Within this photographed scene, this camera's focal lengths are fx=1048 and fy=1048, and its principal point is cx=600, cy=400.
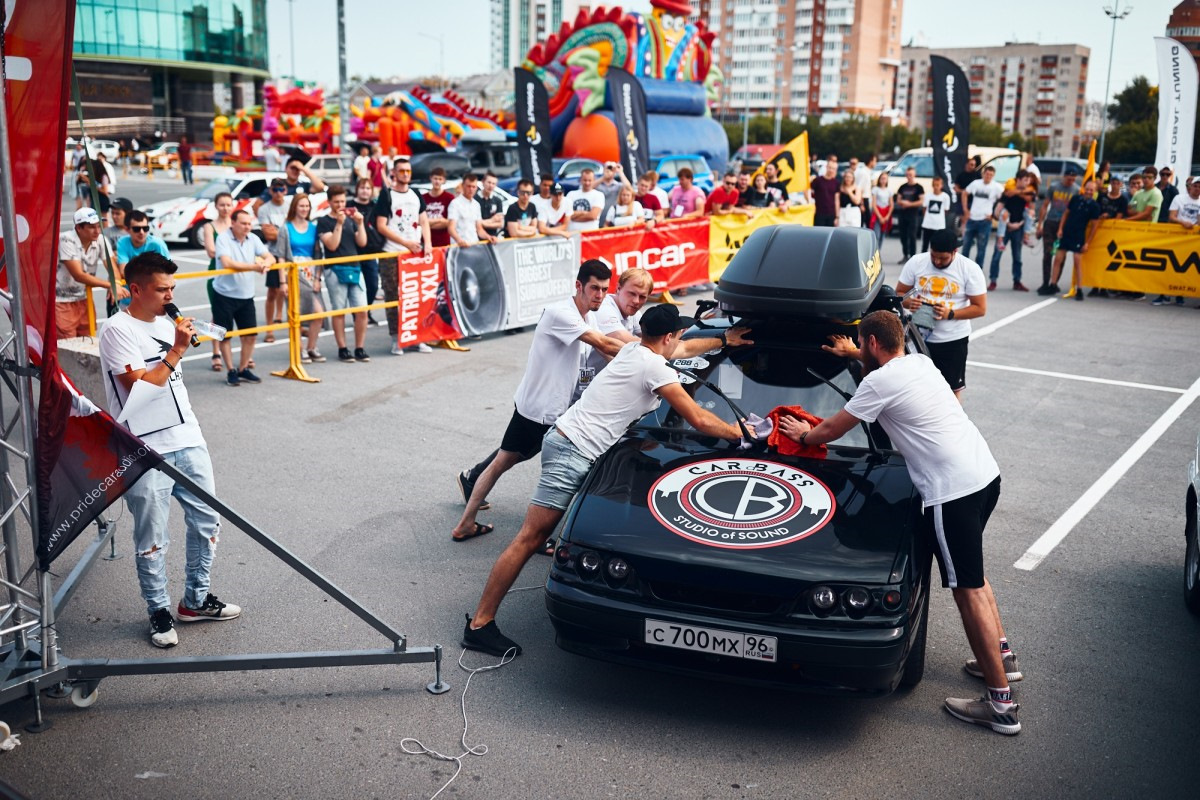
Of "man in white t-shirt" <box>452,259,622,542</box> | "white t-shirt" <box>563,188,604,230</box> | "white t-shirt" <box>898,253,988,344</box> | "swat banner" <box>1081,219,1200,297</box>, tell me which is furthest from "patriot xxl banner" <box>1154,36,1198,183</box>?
"man in white t-shirt" <box>452,259,622,542</box>

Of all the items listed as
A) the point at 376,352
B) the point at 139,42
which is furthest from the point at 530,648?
the point at 139,42

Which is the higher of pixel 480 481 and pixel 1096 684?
pixel 480 481

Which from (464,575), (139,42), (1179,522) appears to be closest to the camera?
(464,575)

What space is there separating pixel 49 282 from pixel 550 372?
283cm

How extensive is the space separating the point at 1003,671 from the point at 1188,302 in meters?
14.6

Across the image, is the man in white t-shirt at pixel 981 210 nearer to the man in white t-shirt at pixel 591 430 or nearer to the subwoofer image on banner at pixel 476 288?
the subwoofer image on banner at pixel 476 288

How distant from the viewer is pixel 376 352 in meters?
12.0

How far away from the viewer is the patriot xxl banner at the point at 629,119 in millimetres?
20094

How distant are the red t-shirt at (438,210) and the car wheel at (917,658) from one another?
9.56 meters

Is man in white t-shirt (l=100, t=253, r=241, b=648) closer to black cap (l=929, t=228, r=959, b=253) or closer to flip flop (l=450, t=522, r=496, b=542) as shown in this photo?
flip flop (l=450, t=522, r=496, b=542)

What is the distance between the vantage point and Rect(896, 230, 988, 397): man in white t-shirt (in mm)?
7973

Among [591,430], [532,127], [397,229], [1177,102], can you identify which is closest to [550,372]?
[591,430]

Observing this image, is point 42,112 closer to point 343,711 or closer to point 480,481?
Result: point 343,711

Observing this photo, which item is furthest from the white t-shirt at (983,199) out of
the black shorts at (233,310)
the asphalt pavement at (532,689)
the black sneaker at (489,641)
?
the black sneaker at (489,641)
